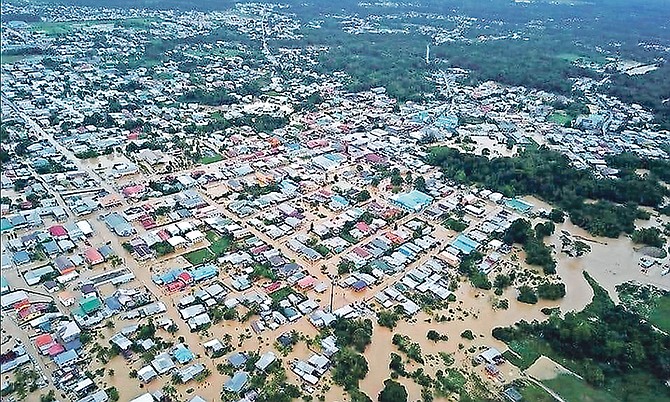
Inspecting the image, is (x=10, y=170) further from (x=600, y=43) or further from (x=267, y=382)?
(x=600, y=43)

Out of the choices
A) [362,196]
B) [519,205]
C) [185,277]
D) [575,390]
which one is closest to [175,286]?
[185,277]

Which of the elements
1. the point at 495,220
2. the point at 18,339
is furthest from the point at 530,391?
the point at 18,339

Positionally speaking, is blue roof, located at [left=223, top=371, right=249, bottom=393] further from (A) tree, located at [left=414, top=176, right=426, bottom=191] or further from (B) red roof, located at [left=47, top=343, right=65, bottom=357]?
(A) tree, located at [left=414, top=176, right=426, bottom=191]

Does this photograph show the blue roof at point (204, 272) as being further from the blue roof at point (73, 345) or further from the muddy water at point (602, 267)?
the muddy water at point (602, 267)

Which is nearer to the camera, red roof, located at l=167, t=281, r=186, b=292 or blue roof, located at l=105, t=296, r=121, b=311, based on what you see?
blue roof, located at l=105, t=296, r=121, b=311

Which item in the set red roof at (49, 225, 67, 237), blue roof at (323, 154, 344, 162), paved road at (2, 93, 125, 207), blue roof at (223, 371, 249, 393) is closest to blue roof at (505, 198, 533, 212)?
blue roof at (323, 154, 344, 162)

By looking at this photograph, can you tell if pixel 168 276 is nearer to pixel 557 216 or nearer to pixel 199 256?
pixel 199 256
